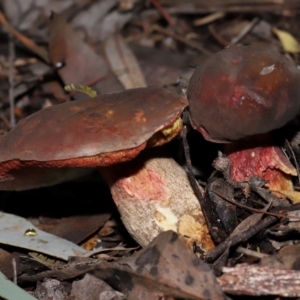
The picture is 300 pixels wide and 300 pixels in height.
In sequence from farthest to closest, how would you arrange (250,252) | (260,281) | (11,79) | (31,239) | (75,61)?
(11,79) < (75,61) < (31,239) < (250,252) < (260,281)

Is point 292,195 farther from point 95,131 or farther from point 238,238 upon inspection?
point 95,131

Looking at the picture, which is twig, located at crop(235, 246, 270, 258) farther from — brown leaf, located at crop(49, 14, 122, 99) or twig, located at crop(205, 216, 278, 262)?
brown leaf, located at crop(49, 14, 122, 99)

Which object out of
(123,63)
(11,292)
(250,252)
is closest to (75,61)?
(123,63)

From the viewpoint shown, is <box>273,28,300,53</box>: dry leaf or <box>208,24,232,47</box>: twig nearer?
<box>273,28,300,53</box>: dry leaf

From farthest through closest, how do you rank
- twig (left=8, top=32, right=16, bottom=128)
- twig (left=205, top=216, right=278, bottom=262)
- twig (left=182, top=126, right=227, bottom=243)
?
1. twig (left=8, top=32, right=16, bottom=128)
2. twig (left=182, top=126, right=227, bottom=243)
3. twig (left=205, top=216, right=278, bottom=262)

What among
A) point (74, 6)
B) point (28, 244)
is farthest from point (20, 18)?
point (28, 244)

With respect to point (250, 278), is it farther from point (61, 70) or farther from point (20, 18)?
point (20, 18)

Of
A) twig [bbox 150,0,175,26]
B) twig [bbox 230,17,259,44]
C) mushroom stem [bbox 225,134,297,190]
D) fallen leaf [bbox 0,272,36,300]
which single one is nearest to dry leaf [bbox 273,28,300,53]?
twig [bbox 230,17,259,44]
